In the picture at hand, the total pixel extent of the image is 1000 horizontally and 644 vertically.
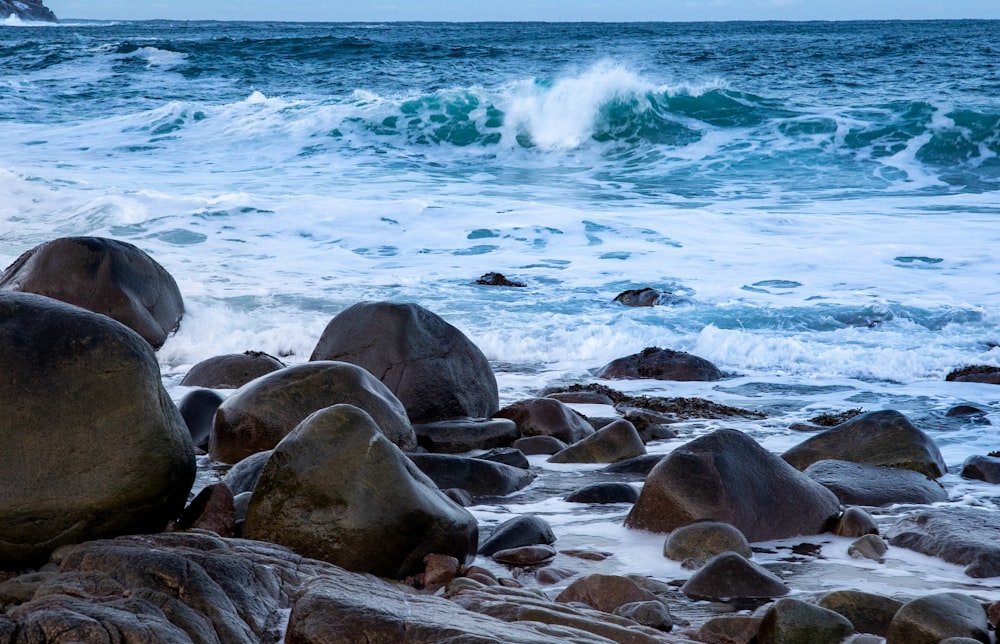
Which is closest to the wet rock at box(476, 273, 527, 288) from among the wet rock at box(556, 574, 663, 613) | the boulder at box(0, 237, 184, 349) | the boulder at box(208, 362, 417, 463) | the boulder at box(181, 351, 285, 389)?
the boulder at box(0, 237, 184, 349)

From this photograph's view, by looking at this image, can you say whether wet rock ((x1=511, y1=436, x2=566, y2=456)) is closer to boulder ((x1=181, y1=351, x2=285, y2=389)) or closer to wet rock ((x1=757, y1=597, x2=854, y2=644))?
boulder ((x1=181, y1=351, x2=285, y2=389))

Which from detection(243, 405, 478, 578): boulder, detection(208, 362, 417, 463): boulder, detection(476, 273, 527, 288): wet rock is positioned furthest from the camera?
detection(476, 273, 527, 288): wet rock

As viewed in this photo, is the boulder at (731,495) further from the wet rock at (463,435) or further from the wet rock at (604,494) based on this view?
the wet rock at (463,435)

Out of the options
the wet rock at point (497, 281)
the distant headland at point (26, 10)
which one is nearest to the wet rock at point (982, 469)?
the wet rock at point (497, 281)

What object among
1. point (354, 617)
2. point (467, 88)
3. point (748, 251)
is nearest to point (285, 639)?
point (354, 617)

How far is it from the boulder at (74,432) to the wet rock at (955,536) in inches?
110

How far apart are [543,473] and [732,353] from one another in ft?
9.96

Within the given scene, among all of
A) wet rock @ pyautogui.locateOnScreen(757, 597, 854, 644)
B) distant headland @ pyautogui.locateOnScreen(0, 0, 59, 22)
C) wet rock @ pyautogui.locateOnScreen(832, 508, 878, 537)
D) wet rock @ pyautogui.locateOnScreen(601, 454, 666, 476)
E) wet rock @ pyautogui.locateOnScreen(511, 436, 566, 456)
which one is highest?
distant headland @ pyautogui.locateOnScreen(0, 0, 59, 22)

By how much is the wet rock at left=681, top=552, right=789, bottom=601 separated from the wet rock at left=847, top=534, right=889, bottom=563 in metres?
0.52

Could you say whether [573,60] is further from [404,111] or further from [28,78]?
[28,78]

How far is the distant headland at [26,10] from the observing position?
3556 inches

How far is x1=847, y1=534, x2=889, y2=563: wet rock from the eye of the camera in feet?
13.1

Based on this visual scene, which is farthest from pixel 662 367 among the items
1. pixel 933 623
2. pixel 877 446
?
pixel 933 623

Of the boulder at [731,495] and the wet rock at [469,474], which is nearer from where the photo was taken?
the boulder at [731,495]
